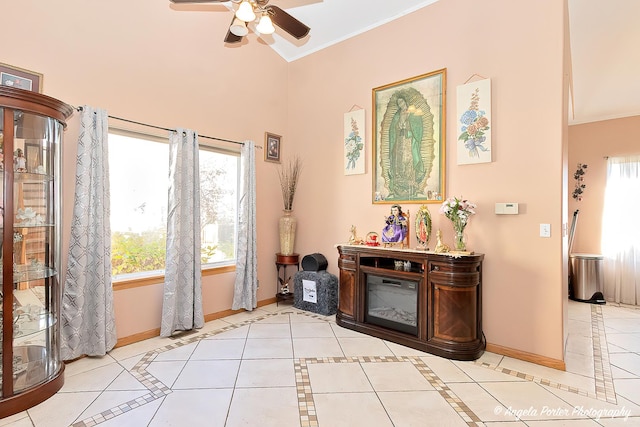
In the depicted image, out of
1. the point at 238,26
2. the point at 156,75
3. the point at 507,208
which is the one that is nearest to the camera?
the point at 238,26

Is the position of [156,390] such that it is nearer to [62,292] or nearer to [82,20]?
[62,292]

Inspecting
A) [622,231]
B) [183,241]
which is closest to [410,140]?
[183,241]

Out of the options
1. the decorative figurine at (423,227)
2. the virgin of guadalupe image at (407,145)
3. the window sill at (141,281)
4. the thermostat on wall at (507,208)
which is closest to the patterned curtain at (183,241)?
the window sill at (141,281)

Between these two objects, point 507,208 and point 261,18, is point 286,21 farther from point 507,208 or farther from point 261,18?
point 507,208

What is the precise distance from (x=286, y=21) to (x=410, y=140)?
1.76 meters

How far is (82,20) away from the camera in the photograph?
287cm

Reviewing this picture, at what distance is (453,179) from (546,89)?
1.06 meters

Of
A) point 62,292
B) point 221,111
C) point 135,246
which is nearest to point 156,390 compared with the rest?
point 62,292

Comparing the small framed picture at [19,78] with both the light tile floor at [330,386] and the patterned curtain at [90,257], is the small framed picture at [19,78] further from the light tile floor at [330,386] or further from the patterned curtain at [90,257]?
the light tile floor at [330,386]

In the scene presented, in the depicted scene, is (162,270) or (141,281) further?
(162,270)

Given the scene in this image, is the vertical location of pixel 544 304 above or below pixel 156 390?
above

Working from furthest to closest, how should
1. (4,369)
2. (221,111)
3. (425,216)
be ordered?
1. (221,111)
2. (425,216)
3. (4,369)

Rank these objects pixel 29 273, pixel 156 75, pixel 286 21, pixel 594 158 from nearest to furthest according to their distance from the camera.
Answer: pixel 29 273 < pixel 286 21 < pixel 156 75 < pixel 594 158

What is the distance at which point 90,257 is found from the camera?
9.27 feet
